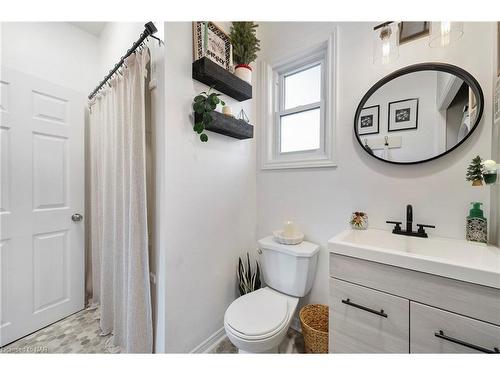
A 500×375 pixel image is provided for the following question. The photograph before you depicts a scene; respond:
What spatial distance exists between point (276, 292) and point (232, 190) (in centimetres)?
80

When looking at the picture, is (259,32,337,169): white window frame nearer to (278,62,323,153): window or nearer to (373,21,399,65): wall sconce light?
(278,62,323,153): window

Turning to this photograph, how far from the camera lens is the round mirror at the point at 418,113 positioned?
3.27 ft

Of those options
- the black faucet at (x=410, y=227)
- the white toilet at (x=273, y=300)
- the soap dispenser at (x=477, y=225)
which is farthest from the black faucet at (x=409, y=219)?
the white toilet at (x=273, y=300)

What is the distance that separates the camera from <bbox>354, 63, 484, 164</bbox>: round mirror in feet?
3.27

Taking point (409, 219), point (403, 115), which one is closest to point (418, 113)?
point (403, 115)

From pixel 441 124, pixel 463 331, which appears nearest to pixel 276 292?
pixel 463 331

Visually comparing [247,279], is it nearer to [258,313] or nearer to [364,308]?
[258,313]

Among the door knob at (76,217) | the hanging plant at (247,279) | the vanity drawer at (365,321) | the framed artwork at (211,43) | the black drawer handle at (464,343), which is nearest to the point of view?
the black drawer handle at (464,343)

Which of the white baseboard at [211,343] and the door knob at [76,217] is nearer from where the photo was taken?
the white baseboard at [211,343]

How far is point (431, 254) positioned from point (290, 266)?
2.42ft

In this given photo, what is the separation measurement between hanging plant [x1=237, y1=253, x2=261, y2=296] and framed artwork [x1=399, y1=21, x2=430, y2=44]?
1835 mm

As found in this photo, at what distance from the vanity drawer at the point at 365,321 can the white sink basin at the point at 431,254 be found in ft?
0.55

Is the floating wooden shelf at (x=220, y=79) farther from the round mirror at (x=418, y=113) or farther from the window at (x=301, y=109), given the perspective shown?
the round mirror at (x=418, y=113)
